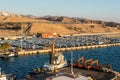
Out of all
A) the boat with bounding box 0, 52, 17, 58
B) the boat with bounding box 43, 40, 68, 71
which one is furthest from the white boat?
the boat with bounding box 0, 52, 17, 58

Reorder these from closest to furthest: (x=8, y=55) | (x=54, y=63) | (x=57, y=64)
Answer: (x=54, y=63)
(x=57, y=64)
(x=8, y=55)

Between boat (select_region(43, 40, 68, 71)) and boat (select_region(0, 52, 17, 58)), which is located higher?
boat (select_region(43, 40, 68, 71))

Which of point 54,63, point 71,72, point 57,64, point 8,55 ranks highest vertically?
point 71,72

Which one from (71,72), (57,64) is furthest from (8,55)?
(71,72)

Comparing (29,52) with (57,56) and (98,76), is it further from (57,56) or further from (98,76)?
(98,76)

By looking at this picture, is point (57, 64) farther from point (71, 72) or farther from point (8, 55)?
point (8, 55)

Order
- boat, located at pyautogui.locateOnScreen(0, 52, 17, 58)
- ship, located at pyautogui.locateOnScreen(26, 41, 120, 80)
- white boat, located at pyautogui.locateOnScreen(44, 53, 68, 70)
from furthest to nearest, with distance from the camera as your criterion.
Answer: boat, located at pyautogui.locateOnScreen(0, 52, 17, 58) < white boat, located at pyautogui.locateOnScreen(44, 53, 68, 70) < ship, located at pyautogui.locateOnScreen(26, 41, 120, 80)

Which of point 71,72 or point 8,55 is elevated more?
point 71,72

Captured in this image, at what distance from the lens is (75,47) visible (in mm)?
145500

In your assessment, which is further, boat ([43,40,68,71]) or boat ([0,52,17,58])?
boat ([0,52,17,58])

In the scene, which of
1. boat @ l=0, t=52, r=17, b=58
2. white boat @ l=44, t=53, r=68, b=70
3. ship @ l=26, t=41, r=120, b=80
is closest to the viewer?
ship @ l=26, t=41, r=120, b=80

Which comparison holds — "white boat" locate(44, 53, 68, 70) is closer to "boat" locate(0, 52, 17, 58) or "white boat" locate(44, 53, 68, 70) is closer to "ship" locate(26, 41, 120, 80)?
"ship" locate(26, 41, 120, 80)

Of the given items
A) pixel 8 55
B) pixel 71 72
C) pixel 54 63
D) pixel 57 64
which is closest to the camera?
pixel 71 72

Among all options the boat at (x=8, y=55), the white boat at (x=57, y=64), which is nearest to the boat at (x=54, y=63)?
the white boat at (x=57, y=64)
